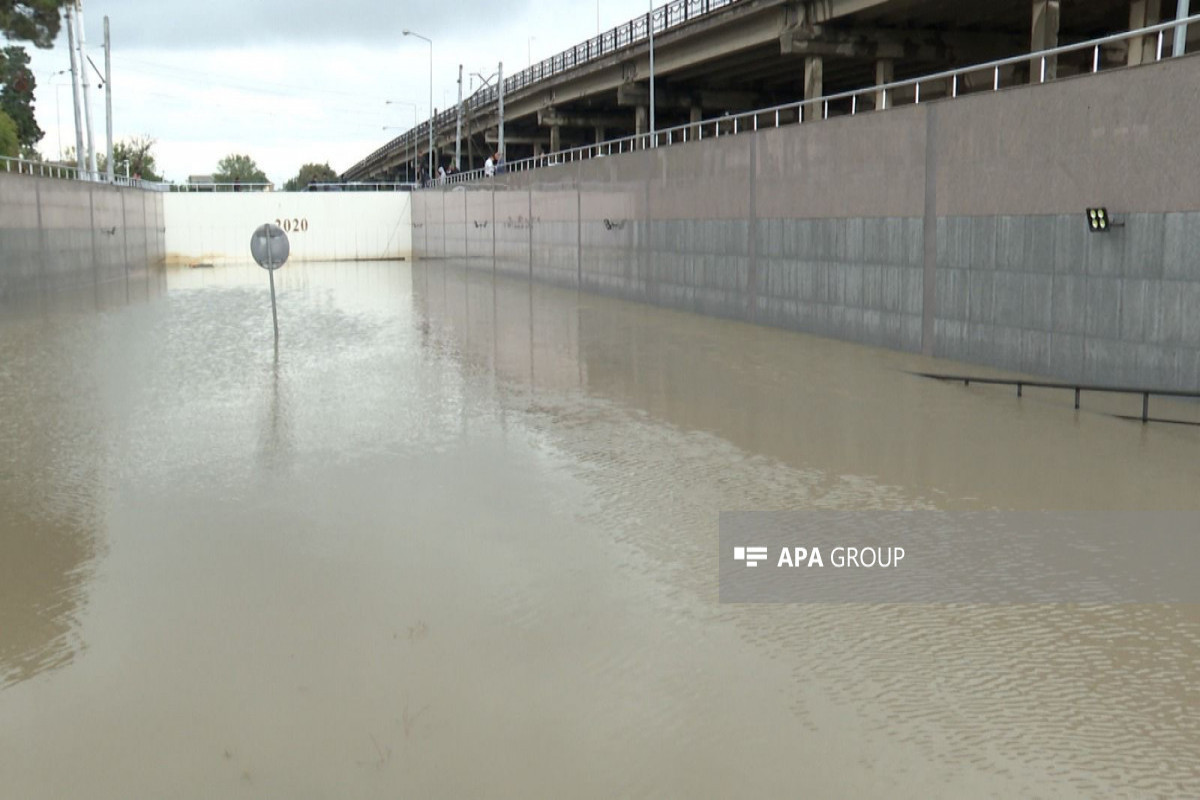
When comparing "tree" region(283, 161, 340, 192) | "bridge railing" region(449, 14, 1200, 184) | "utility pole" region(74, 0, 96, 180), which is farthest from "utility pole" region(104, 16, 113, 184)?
"tree" region(283, 161, 340, 192)

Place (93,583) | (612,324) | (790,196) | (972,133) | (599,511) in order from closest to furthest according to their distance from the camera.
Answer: (93,583) < (599,511) < (972,133) < (790,196) < (612,324)

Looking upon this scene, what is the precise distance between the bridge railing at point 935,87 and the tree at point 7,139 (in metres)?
59.3

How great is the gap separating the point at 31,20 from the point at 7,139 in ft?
161

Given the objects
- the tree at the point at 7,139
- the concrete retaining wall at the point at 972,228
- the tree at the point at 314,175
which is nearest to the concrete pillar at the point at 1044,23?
the concrete retaining wall at the point at 972,228

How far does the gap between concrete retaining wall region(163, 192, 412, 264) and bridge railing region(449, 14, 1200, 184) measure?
31803 millimetres

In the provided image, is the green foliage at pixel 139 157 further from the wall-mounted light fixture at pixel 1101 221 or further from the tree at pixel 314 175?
the wall-mounted light fixture at pixel 1101 221

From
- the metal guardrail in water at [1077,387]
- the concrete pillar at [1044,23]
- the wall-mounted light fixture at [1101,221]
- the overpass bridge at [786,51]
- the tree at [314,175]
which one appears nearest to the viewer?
the metal guardrail in water at [1077,387]

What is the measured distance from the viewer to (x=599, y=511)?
9.39 meters

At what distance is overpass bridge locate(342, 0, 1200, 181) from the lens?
103ft


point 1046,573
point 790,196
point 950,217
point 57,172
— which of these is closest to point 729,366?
point 950,217

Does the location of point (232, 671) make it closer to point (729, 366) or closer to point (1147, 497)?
point (1147, 497)

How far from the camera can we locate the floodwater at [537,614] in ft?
16.7

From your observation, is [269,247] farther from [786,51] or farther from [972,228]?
[786,51]

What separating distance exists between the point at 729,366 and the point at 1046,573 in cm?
1115
